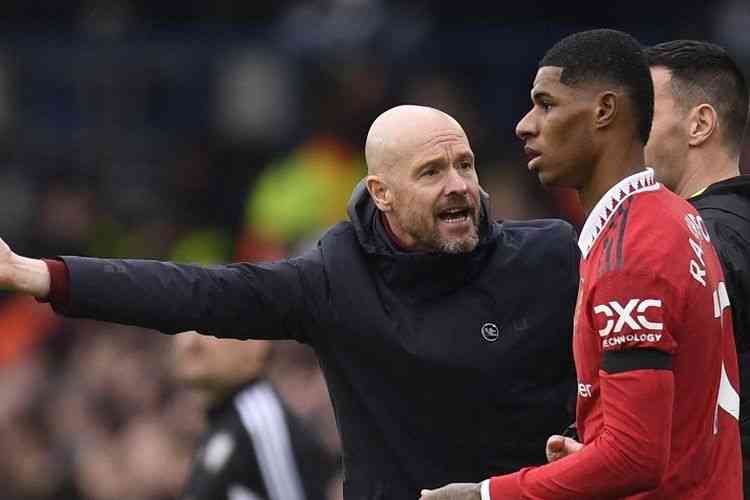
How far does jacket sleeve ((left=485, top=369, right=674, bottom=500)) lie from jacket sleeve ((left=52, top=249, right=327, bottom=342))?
1.22 metres

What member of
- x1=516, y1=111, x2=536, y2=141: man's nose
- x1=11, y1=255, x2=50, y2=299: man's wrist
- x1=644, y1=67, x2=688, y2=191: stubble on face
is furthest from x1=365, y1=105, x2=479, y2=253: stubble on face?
x1=11, y1=255, x2=50, y2=299: man's wrist

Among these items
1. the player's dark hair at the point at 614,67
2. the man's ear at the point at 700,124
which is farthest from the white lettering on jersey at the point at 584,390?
the man's ear at the point at 700,124

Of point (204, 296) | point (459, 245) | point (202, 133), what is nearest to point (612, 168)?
point (459, 245)

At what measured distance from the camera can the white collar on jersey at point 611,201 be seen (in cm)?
465

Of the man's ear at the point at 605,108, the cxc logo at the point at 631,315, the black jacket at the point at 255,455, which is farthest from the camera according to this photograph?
the black jacket at the point at 255,455

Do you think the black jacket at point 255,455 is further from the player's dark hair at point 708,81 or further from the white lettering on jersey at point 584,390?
the white lettering on jersey at point 584,390

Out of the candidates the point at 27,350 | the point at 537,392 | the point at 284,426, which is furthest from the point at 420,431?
the point at 27,350

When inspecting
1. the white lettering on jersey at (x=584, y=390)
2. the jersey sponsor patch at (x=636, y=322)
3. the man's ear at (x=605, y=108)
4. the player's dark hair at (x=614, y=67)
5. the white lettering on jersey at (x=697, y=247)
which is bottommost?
the white lettering on jersey at (x=584, y=390)

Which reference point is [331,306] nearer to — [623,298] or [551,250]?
[551,250]

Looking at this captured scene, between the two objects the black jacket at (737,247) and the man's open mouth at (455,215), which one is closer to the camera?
the black jacket at (737,247)

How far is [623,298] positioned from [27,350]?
8.38 meters

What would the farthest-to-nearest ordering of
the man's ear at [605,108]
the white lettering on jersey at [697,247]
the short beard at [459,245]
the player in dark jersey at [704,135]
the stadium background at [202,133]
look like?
the stadium background at [202,133] → the short beard at [459,245] → the player in dark jersey at [704,135] → the man's ear at [605,108] → the white lettering on jersey at [697,247]

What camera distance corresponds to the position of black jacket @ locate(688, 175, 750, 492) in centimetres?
512

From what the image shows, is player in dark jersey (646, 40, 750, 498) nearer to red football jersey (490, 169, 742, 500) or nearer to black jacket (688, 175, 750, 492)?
black jacket (688, 175, 750, 492)
